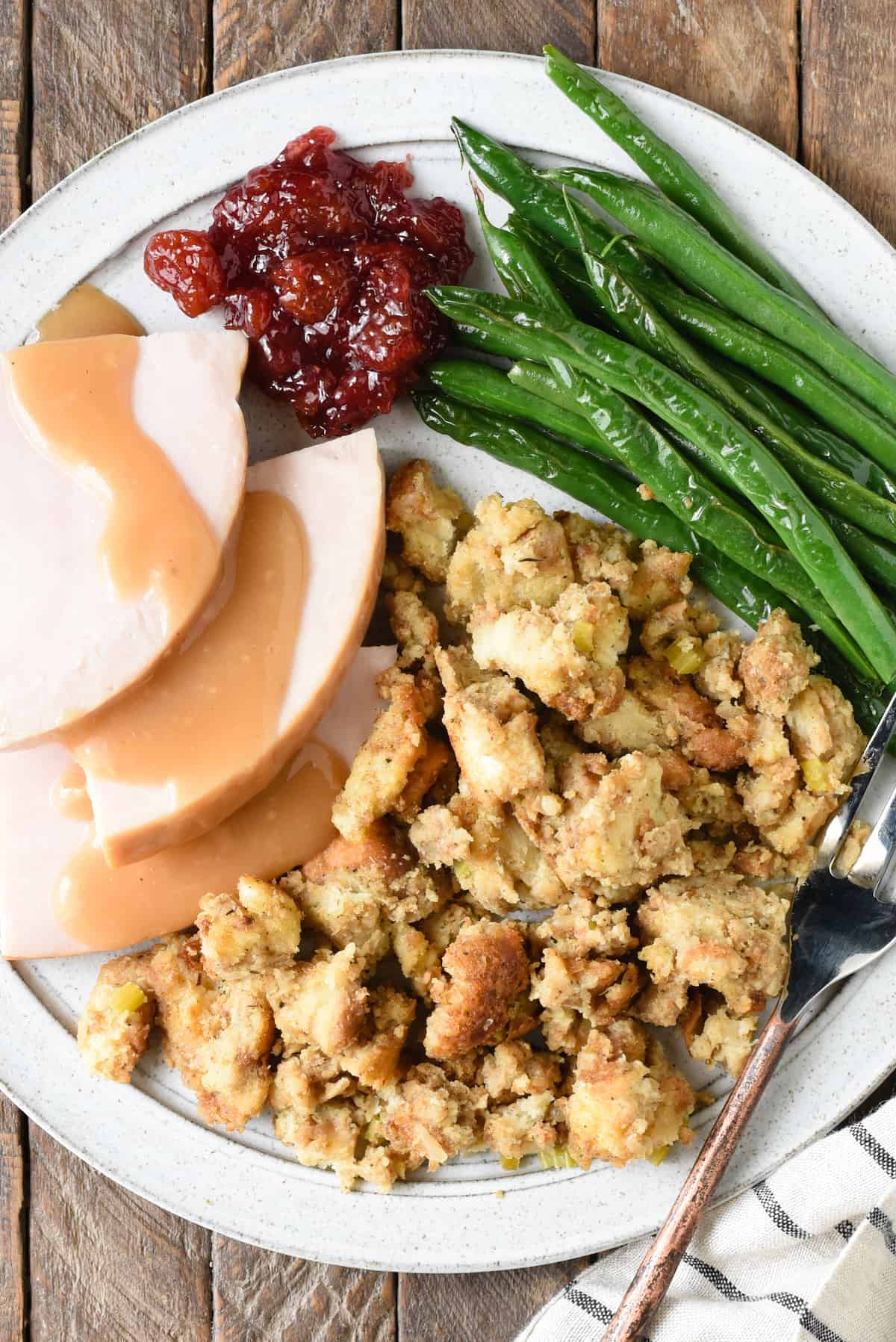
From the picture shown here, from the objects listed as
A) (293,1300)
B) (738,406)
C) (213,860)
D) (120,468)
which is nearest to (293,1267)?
(293,1300)

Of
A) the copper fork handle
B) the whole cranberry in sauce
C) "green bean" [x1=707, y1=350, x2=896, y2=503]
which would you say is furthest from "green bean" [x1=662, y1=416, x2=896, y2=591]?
the copper fork handle

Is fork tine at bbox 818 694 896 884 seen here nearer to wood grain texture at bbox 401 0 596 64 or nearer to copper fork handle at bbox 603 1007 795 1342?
copper fork handle at bbox 603 1007 795 1342

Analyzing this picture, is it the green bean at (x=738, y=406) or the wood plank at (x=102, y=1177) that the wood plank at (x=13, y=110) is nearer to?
the wood plank at (x=102, y=1177)

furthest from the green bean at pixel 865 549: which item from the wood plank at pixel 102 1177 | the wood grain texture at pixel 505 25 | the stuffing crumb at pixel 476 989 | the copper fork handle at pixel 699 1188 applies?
the wood plank at pixel 102 1177

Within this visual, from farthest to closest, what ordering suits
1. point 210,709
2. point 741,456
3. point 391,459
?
point 391,459 → point 210,709 → point 741,456

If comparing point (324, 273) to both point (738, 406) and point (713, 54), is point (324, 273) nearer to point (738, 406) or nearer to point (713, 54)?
point (738, 406)

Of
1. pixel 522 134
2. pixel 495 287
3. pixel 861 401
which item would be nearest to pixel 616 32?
pixel 522 134
